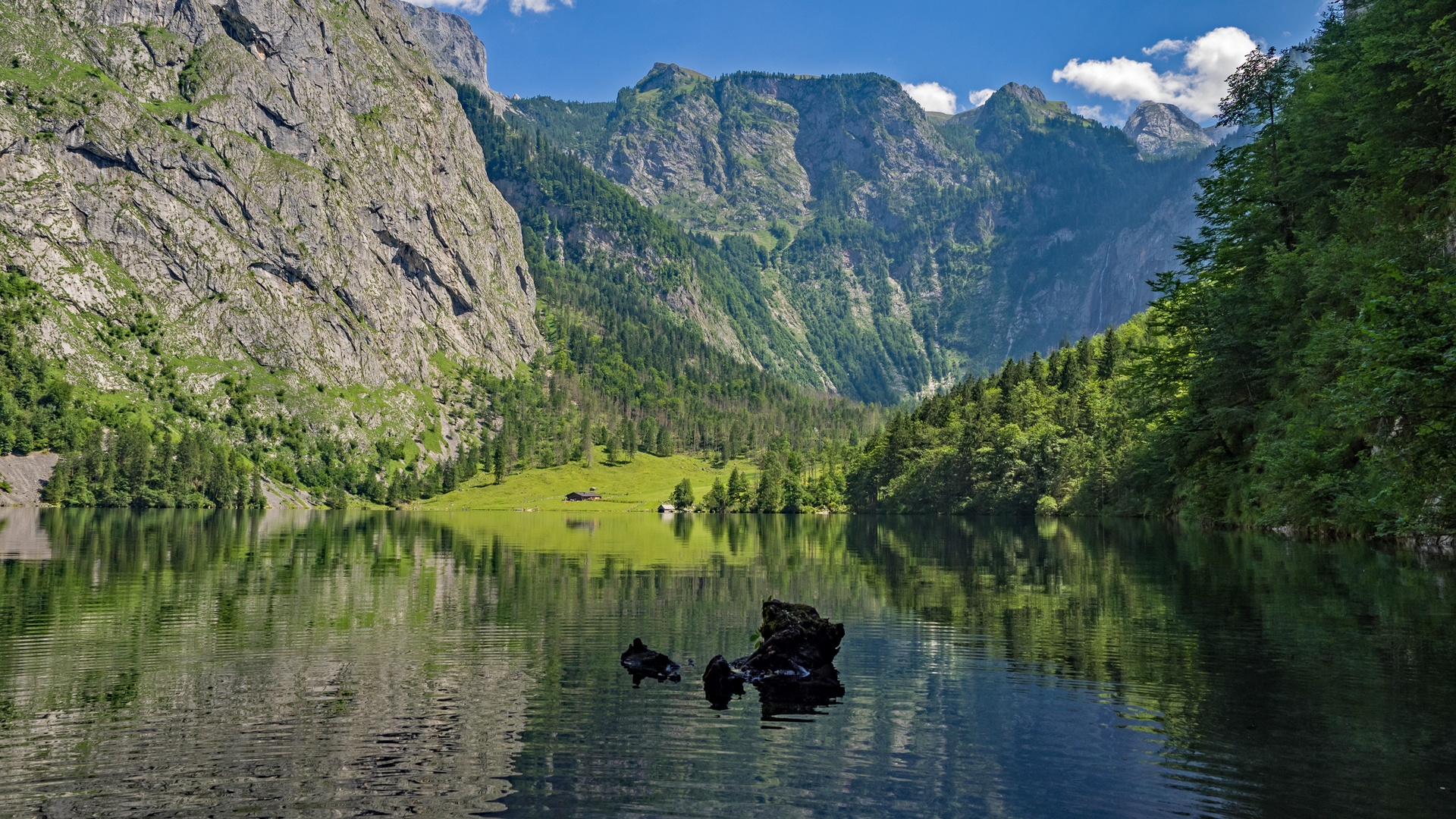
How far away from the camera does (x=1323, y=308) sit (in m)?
63.0

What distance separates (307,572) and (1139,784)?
59.1 meters

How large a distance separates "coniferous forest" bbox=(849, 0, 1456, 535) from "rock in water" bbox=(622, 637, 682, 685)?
26333 mm

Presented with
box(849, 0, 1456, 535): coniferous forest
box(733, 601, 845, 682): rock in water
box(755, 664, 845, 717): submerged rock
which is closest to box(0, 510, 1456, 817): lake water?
box(755, 664, 845, 717): submerged rock

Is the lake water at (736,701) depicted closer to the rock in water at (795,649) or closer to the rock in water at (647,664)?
the rock in water at (647,664)

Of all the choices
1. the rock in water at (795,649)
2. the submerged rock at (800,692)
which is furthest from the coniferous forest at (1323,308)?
the submerged rock at (800,692)

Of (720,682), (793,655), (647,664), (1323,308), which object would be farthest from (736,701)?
(1323,308)

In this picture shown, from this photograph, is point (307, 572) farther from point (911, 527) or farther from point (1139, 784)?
point (911, 527)

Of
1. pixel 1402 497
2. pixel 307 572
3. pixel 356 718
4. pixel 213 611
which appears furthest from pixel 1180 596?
pixel 307 572

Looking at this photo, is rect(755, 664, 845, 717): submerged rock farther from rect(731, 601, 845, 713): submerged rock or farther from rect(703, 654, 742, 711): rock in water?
rect(703, 654, 742, 711): rock in water

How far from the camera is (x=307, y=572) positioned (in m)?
62.2

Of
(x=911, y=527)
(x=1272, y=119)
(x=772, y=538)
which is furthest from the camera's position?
(x=911, y=527)

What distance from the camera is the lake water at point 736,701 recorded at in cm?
1606

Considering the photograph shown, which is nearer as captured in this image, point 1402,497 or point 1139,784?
point 1139,784

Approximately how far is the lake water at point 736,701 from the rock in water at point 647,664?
0.59m
